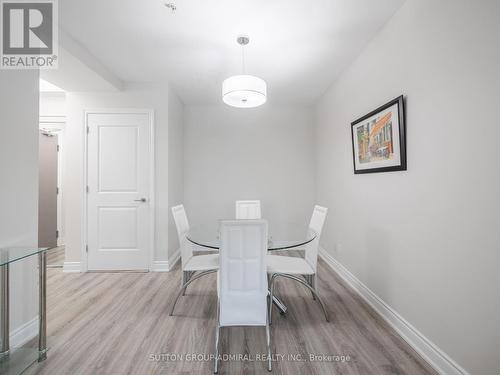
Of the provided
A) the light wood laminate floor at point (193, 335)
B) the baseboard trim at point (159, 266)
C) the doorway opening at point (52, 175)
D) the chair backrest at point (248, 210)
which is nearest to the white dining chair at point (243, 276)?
the light wood laminate floor at point (193, 335)

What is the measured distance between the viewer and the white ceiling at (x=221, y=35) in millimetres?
1998

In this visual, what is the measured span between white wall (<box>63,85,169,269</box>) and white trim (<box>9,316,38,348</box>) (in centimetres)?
149

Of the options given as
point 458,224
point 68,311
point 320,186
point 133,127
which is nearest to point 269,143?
point 320,186

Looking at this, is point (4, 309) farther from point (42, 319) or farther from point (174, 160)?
point (174, 160)

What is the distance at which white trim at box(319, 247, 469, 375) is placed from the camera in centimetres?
153

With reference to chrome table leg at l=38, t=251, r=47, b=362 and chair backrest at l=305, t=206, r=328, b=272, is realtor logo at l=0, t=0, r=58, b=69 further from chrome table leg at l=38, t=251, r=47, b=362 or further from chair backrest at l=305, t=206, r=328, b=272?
chair backrest at l=305, t=206, r=328, b=272

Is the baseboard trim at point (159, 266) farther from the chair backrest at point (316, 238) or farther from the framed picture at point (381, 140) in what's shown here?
the framed picture at point (381, 140)

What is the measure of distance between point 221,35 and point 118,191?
2.39 m

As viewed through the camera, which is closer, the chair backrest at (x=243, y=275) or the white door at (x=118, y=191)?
the chair backrest at (x=243, y=275)

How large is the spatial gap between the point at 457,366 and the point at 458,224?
2.76ft

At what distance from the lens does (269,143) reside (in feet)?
14.7

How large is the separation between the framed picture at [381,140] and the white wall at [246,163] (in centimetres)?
175

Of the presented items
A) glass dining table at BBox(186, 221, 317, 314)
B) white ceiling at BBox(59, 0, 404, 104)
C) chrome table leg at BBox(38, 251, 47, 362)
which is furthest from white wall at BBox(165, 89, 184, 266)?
chrome table leg at BBox(38, 251, 47, 362)

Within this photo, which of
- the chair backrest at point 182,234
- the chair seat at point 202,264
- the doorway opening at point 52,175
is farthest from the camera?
the doorway opening at point 52,175
